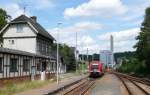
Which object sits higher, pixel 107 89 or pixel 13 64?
pixel 13 64

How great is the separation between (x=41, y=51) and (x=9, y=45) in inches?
202

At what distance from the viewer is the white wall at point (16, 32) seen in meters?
Result: 56.3

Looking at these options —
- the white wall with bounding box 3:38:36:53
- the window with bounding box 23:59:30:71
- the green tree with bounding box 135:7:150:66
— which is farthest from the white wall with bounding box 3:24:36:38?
the green tree with bounding box 135:7:150:66

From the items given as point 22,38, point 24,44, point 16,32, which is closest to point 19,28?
point 16,32

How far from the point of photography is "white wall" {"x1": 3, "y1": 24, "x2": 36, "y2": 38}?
56.3 meters

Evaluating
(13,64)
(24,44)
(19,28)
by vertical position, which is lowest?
(13,64)

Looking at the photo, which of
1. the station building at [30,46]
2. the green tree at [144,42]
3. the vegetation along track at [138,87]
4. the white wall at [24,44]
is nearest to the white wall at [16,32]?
the station building at [30,46]

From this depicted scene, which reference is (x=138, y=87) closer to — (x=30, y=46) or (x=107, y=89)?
(x=107, y=89)

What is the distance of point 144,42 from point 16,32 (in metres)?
23.1

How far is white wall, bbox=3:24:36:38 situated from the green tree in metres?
18.8

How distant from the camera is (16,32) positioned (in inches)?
2263

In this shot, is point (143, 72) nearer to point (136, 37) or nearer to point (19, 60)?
point (136, 37)

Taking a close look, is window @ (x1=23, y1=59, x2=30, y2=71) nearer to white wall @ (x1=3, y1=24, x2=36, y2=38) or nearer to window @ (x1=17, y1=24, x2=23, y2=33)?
white wall @ (x1=3, y1=24, x2=36, y2=38)

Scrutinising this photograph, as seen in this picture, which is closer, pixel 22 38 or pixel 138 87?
pixel 138 87
